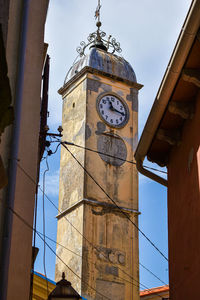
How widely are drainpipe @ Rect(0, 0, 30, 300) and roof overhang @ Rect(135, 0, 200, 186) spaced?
1.66 meters

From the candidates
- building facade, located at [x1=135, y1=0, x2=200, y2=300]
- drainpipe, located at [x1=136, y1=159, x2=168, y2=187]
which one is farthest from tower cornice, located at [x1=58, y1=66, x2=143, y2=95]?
building facade, located at [x1=135, y1=0, x2=200, y2=300]

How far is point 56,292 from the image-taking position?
8969mm

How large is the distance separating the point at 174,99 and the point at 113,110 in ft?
58.7

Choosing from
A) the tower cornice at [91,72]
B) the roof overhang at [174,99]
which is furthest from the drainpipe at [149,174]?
the tower cornice at [91,72]

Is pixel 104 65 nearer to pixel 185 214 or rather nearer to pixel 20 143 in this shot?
pixel 20 143

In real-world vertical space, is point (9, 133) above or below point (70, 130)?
below

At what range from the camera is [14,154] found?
7.48 meters

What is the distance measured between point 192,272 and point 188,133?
169cm

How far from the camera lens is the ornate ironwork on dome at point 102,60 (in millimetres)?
25906

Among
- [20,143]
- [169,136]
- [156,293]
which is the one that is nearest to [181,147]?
[169,136]

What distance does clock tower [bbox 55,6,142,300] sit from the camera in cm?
2222

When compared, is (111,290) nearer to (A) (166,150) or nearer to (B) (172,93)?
(A) (166,150)

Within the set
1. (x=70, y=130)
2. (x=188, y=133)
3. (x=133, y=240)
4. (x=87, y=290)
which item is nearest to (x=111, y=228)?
(x=133, y=240)

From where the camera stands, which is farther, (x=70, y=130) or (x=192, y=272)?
(x=70, y=130)
